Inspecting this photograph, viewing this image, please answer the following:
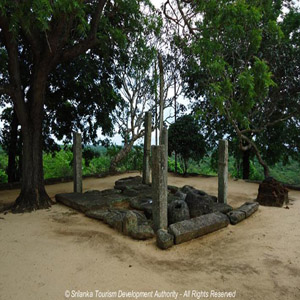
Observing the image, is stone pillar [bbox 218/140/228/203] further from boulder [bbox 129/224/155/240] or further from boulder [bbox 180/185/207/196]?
boulder [bbox 129/224/155/240]

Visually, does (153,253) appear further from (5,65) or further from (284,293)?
(5,65)

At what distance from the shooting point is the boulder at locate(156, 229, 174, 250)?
3.77 meters

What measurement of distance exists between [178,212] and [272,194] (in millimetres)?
2931

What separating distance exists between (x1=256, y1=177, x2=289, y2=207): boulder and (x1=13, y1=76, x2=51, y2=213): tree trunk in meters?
5.39

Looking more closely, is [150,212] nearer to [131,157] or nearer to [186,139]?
[186,139]

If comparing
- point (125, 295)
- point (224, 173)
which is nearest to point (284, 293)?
point (125, 295)

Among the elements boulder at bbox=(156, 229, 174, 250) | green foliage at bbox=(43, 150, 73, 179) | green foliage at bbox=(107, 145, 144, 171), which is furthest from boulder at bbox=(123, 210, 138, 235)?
green foliage at bbox=(107, 145, 144, 171)

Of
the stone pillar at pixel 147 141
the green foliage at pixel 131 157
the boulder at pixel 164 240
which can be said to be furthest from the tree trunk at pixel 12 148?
the boulder at pixel 164 240

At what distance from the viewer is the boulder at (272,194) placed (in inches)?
247

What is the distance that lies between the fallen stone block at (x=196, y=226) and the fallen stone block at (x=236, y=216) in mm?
219

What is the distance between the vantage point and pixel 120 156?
12.2 meters

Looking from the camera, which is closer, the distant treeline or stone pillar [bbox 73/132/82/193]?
stone pillar [bbox 73/132/82/193]

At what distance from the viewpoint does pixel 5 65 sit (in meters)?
7.41

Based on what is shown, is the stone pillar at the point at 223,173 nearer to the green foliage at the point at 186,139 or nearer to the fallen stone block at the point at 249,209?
the fallen stone block at the point at 249,209
